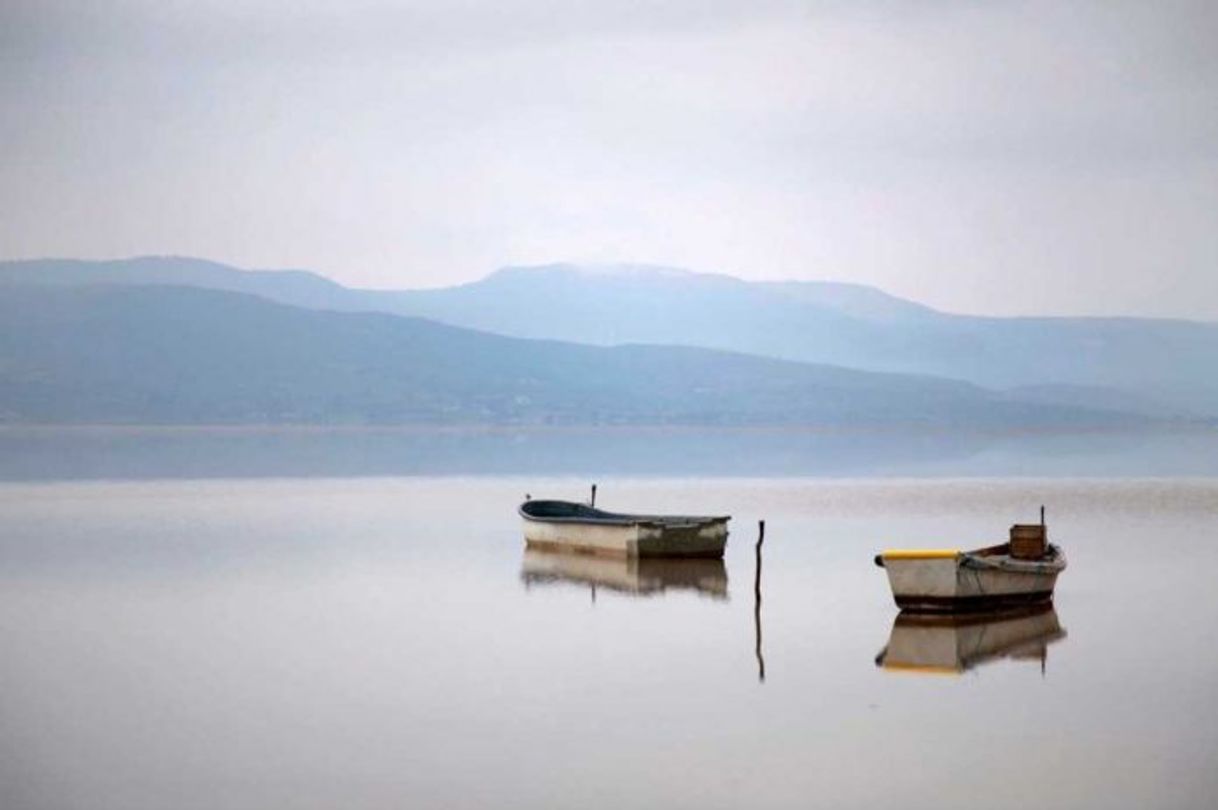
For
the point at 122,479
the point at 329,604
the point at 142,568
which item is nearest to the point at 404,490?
the point at 122,479

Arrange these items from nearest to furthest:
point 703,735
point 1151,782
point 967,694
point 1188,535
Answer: point 1151,782, point 703,735, point 967,694, point 1188,535

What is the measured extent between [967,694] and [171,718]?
799cm

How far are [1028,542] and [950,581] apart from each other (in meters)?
2.88

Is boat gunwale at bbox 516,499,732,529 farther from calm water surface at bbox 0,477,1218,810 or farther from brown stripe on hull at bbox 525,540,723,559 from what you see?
calm water surface at bbox 0,477,1218,810

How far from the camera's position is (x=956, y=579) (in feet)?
82.6

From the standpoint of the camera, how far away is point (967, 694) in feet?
66.8

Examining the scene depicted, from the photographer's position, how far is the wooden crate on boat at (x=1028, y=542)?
1086 inches

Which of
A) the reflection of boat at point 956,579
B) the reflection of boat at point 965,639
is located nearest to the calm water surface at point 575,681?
the reflection of boat at point 965,639

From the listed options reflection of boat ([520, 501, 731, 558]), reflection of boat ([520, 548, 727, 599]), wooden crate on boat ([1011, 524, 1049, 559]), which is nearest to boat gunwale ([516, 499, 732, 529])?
reflection of boat ([520, 501, 731, 558])

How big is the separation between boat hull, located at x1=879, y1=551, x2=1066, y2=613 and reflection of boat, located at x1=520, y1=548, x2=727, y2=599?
4.50 metres

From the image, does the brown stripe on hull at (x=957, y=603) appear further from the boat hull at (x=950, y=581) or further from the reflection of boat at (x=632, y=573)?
the reflection of boat at (x=632, y=573)

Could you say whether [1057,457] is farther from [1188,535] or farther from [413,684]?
[413,684]

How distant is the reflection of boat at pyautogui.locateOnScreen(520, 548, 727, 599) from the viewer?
101 ft

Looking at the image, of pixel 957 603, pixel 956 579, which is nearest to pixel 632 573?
pixel 957 603
